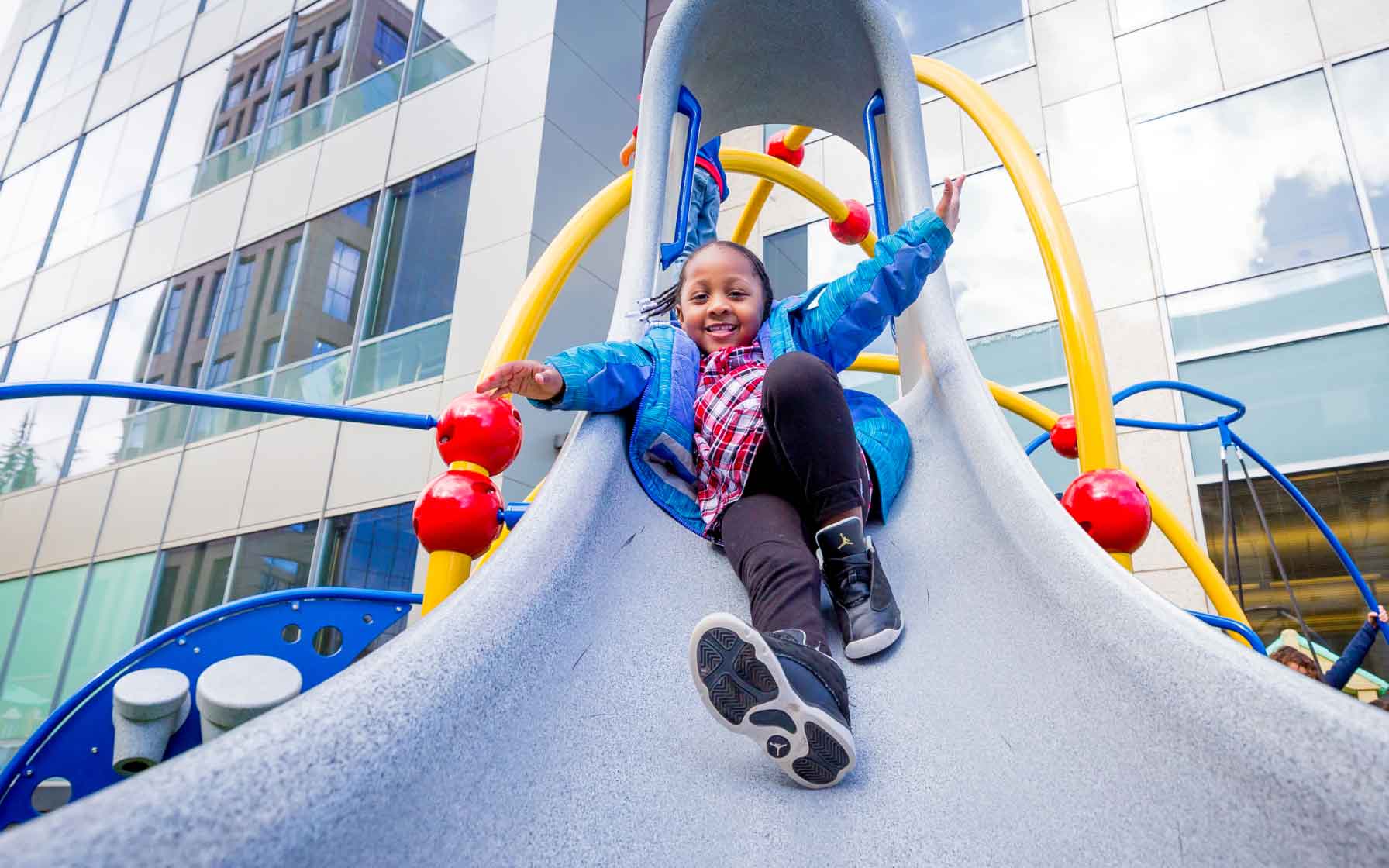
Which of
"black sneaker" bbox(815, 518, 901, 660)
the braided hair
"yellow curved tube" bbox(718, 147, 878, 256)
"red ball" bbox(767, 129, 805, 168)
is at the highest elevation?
"red ball" bbox(767, 129, 805, 168)

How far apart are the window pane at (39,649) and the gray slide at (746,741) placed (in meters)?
8.18

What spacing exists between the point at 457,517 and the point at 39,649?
8.07 m

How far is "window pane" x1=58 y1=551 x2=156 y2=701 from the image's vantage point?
7254mm

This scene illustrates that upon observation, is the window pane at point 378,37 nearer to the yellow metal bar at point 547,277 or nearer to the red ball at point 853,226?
the red ball at point 853,226

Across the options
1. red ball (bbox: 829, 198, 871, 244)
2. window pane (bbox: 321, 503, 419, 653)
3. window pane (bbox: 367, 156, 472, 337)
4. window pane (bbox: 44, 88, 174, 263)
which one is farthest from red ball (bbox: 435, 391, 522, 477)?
window pane (bbox: 44, 88, 174, 263)

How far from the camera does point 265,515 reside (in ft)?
22.6

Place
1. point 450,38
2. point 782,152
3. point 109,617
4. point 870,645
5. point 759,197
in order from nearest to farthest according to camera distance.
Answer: point 870,645 < point 782,152 < point 759,197 < point 109,617 < point 450,38

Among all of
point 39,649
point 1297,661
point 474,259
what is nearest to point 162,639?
point 1297,661

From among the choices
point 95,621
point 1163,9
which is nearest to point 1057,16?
point 1163,9

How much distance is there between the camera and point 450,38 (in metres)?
7.65

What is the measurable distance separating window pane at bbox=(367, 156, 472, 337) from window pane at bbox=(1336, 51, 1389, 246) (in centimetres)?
598

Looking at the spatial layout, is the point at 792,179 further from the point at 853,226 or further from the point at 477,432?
the point at 477,432

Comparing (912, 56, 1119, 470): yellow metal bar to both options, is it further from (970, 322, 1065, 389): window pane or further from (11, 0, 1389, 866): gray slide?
(970, 322, 1065, 389): window pane

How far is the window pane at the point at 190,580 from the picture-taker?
701 cm
